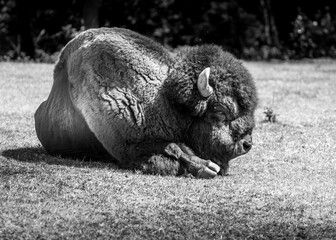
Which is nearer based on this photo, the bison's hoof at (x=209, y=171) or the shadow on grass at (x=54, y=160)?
the bison's hoof at (x=209, y=171)

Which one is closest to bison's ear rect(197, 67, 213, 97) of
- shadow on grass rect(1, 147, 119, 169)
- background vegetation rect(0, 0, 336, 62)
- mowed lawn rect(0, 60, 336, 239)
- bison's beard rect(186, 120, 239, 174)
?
bison's beard rect(186, 120, 239, 174)

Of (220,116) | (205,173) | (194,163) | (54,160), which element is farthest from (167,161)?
(54,160)

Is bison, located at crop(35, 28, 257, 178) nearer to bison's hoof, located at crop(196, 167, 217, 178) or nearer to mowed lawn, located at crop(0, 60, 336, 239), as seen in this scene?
bison's hoof, located at crop(196, 167, 217, 178)

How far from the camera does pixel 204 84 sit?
25.4ft

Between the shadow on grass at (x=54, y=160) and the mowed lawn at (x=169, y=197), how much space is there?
11 millimetres

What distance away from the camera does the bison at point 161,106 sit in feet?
25.8

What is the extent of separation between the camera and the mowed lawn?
615 centimetres

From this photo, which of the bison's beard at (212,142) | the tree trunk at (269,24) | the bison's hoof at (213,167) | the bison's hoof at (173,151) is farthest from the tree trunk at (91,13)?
the bison's hoof at (213,167)

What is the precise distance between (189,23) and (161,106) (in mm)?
15767

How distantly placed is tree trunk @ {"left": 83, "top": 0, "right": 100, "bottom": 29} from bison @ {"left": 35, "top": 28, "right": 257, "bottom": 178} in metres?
12.7

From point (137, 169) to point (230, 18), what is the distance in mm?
16057

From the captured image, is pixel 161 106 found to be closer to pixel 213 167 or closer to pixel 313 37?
pixel 213 167

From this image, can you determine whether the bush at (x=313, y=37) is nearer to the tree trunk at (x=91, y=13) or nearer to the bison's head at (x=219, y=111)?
the tree trunk at (x=91, y=13)

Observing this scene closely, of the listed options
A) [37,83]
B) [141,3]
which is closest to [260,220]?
[37,83]
